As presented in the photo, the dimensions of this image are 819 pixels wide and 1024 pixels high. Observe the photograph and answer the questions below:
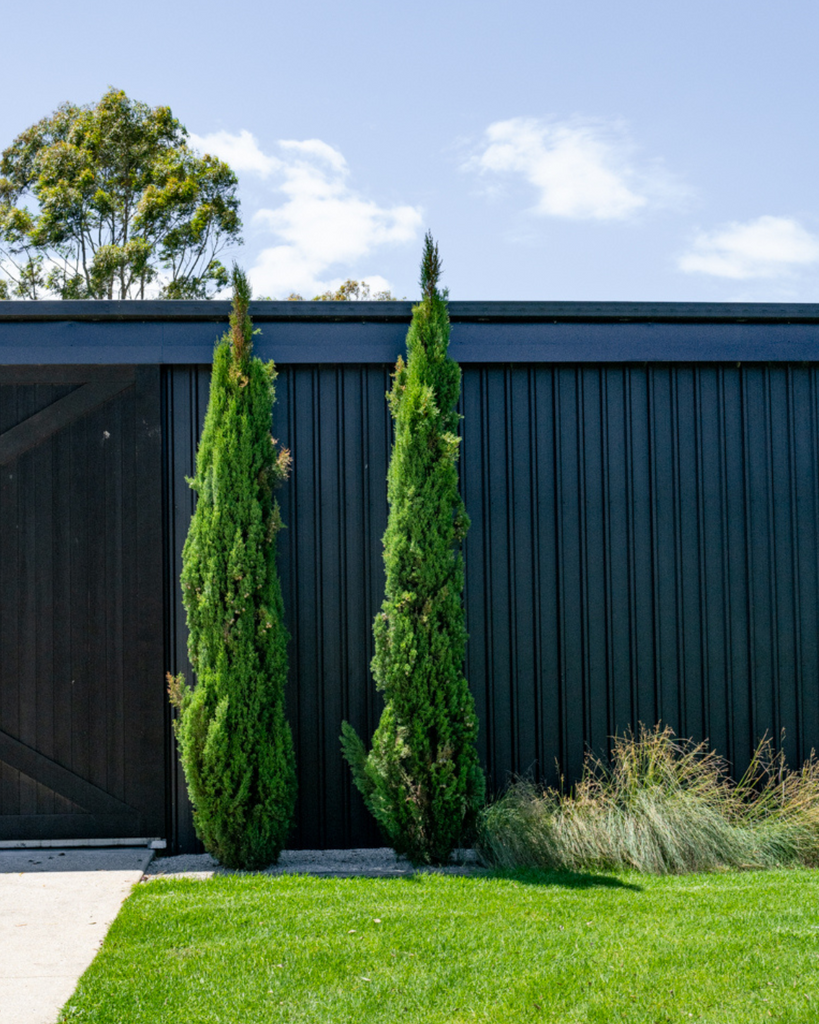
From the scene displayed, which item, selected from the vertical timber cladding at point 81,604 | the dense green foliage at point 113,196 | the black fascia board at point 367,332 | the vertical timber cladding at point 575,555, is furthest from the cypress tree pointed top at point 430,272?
the dense green foliage at point 113,196

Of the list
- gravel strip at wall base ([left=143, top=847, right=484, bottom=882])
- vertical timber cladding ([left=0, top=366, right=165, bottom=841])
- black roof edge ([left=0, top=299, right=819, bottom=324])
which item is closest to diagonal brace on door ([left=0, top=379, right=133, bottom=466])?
vertical timber cladding ([left=0, top=366, right=165, bottom=841])

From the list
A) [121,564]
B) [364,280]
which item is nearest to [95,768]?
[121,564]

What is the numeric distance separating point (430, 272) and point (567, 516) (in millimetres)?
1932

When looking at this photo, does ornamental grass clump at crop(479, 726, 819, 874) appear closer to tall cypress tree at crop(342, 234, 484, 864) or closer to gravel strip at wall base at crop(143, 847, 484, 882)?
gravel strip at wall base at crop(143, 847, 484, 882)

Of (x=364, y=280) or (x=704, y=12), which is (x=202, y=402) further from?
(x=364, y=280)

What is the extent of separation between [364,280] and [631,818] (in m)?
20.6

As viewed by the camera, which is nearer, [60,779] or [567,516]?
[60,779]

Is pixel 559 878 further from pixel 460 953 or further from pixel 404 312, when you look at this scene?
pixel 404 312

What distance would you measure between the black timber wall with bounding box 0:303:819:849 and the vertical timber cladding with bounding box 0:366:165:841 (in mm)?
182

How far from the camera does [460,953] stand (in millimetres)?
3422

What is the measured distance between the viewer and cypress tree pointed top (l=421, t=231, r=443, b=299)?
17.1 ft

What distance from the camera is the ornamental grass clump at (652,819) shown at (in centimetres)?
476

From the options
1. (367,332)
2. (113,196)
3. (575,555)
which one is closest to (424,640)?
(575,555)

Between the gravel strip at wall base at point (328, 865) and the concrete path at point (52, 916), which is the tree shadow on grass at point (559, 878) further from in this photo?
the concrete path at point (52, 916)
